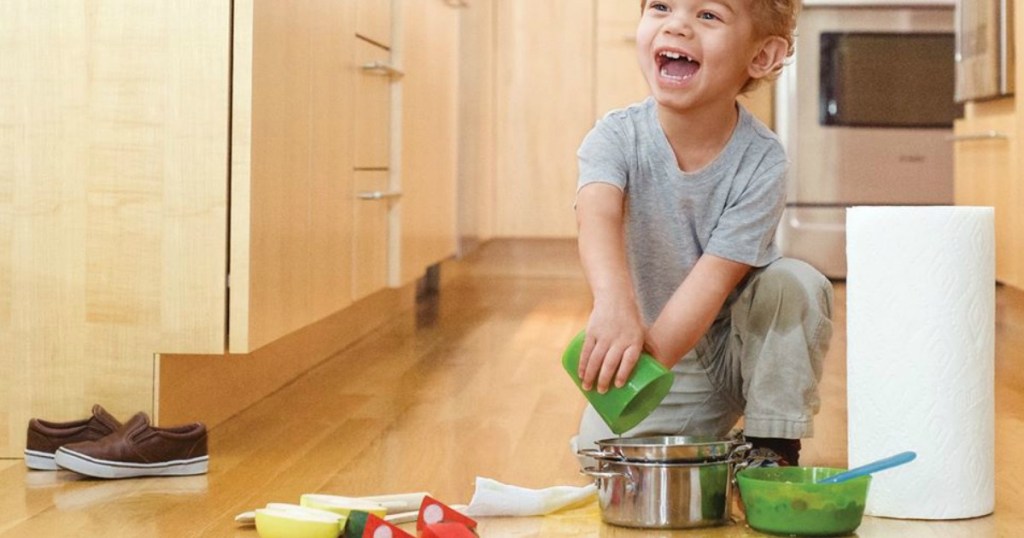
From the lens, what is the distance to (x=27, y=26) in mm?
1628

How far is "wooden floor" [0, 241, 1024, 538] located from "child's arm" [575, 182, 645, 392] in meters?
0.14

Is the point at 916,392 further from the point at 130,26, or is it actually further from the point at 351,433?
the point at 130,26

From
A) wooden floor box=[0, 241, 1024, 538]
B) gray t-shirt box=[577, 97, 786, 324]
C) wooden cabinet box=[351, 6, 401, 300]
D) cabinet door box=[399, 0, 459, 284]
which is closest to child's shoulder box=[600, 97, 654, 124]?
gray t-shirt box=[577, 97, 786, 324]

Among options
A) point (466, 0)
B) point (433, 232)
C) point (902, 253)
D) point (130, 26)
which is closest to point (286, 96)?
point (130, 26)

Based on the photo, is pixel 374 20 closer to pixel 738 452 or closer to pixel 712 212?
pixel 712 212

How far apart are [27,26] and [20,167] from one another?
0.50 ft

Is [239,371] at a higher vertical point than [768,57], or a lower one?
lower

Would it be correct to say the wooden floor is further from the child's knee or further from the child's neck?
the child's neck

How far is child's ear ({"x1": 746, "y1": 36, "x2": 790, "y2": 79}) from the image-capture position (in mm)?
1531

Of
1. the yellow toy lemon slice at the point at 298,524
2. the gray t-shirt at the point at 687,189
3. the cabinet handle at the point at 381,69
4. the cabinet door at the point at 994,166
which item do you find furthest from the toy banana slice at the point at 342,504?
the cabinet door at the point at 994,166

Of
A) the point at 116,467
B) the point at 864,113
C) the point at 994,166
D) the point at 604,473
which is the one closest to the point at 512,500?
the point at 604,473

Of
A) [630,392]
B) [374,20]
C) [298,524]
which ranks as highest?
[374,20]

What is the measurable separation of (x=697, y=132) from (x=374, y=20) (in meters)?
1.01

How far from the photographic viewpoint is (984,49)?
10.7 ft
